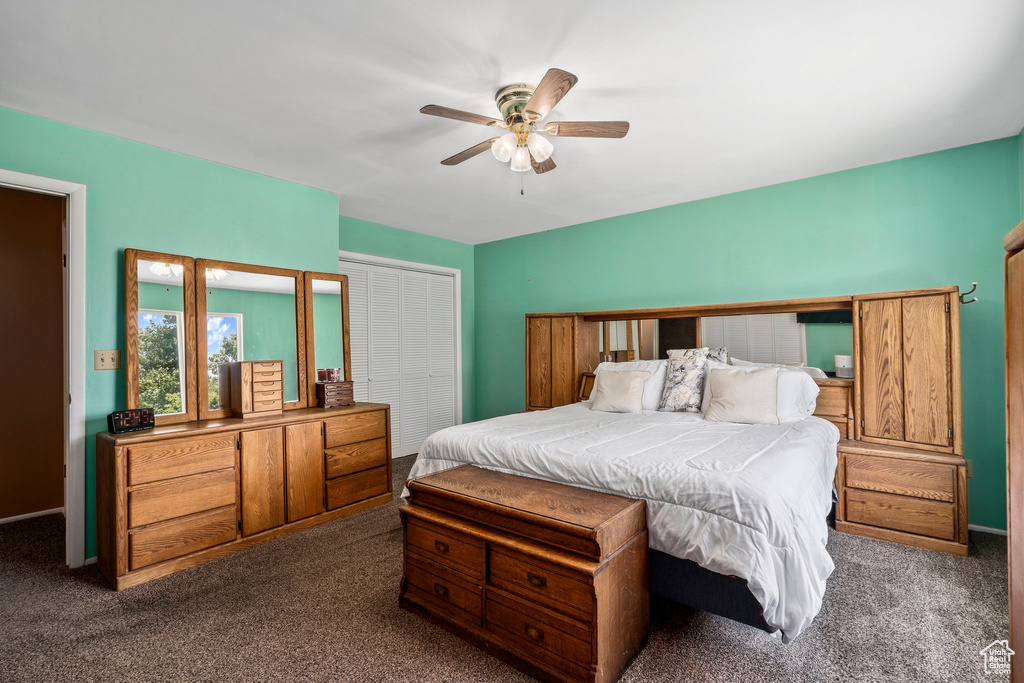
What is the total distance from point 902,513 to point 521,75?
127 inches

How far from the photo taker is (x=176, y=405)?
2.88 m

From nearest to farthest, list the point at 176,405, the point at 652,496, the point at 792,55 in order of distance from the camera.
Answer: the point at 652,496
the point at 792,55
the point at 176,405

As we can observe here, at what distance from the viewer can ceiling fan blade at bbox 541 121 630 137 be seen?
2.13 meters

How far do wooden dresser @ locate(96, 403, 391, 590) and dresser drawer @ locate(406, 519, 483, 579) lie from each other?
133 cm

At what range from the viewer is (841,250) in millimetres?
3391

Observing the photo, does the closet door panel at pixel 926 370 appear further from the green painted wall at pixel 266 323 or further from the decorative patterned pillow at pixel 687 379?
the green painted wall at pixel 266 323

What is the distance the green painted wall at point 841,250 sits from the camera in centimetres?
292

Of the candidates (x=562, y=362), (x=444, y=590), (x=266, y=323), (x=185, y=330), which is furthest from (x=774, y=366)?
(x=185, y=330)

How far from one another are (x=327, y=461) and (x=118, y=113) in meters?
2.31

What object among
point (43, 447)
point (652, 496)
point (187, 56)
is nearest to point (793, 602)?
point (652, 496)

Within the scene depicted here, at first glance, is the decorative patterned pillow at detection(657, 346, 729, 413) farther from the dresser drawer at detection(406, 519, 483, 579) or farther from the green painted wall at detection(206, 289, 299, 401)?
the green painted wall at detection(206, 289, 299, 401)

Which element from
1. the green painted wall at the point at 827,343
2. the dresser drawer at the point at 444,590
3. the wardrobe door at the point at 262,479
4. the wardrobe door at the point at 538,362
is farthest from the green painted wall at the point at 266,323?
the green painted wall at the point at 827,343

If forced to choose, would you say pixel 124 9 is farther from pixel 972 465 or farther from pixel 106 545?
pixel 972 465

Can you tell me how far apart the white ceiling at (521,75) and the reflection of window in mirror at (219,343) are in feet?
3.45
